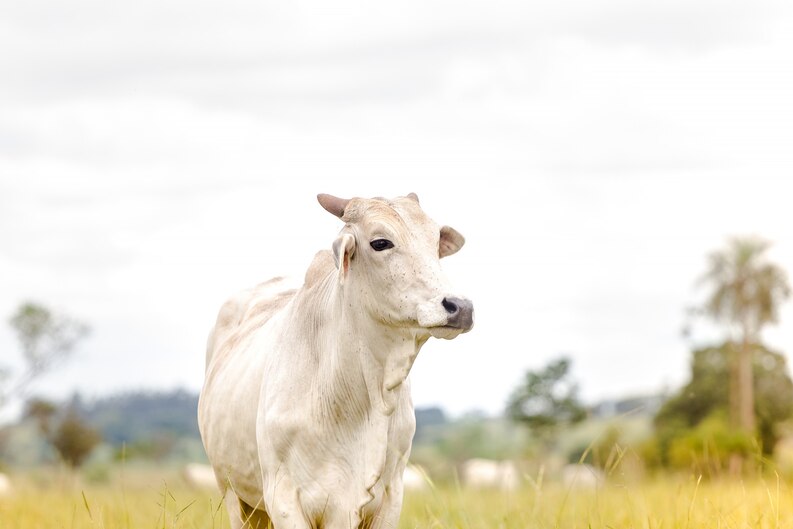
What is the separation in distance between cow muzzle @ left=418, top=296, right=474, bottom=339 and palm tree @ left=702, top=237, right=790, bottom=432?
83.5 feet

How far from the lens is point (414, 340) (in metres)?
5.10

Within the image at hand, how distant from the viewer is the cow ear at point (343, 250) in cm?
510

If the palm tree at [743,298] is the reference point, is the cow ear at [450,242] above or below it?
above

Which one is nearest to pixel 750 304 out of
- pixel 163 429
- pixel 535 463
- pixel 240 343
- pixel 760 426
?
pixel 760 426

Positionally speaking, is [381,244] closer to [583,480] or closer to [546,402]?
[583,480]

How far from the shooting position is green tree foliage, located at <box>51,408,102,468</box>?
4122 centimetres

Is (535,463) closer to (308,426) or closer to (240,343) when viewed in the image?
(240,343)

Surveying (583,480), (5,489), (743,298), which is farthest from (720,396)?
(583,480)

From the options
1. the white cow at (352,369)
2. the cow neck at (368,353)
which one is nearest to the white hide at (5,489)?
the white cow at (352,369)

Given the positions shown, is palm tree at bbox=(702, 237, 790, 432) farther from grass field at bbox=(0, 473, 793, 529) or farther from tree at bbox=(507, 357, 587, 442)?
grass field at bbox=(0, 473, 793, 529)

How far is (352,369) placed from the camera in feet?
18.0

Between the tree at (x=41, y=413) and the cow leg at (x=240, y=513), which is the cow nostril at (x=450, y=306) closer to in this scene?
the cow leg at (x=240, y=513)

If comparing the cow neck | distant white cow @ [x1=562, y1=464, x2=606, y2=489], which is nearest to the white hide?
distant white cow @ [x1=562, y1=464, x2=606, y2=489]

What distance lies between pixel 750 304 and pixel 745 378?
2.28 meters
